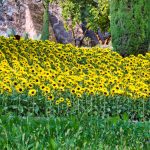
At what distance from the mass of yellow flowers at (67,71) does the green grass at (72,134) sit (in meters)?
0.96

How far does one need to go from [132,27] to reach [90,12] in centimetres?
1194

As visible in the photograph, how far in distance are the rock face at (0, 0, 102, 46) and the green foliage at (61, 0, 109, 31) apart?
873mm

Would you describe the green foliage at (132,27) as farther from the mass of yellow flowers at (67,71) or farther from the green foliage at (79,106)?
the green foliage at (79,106)

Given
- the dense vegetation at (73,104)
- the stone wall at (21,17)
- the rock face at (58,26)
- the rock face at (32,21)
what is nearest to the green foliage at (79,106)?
the dense vegetation at (73,104)

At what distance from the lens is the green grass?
450 cm

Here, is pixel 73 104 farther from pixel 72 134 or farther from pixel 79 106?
pixel 72 134

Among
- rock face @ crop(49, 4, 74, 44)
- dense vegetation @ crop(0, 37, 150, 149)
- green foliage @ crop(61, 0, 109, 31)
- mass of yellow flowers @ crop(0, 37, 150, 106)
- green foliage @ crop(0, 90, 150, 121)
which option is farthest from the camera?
rock face @ crop(49, 4, 74, 44)

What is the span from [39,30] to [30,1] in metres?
1.99

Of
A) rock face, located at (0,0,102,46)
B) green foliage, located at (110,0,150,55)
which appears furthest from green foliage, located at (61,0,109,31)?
green foliage, located at (110,0,150,55)

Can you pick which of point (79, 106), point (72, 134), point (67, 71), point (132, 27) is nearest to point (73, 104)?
Result: point (79, 106)

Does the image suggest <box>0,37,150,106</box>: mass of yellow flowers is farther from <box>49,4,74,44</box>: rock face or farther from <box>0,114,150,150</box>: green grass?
<box>49,4,74,44</box>: rock face

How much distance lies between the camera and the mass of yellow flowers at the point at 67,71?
7056 mm

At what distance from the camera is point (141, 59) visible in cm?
1150

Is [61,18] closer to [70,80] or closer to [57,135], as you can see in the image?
[70,80]
